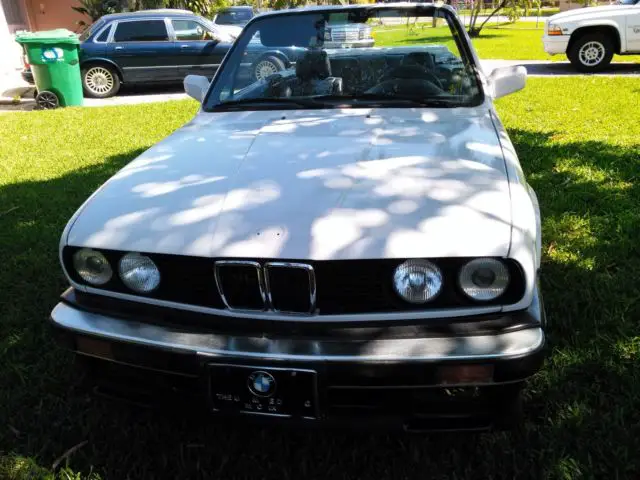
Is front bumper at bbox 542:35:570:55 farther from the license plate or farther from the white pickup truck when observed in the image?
the license plate

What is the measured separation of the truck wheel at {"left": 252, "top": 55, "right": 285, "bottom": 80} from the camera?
339cm

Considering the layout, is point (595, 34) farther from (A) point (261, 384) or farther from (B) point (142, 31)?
(A) point (261, 384)

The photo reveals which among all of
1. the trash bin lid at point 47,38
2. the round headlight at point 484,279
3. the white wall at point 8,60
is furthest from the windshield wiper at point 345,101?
the white wall at point 8,60

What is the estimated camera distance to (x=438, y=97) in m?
3.02

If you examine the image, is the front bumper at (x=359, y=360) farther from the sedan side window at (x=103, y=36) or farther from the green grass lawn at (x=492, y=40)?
the sedan side window at (x=103, y=36)

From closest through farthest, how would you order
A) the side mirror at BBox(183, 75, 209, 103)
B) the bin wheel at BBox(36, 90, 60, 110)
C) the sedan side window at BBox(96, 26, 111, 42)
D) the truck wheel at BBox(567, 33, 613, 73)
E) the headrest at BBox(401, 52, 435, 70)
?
the headrest at BBox(401, 52, 435, 70)
the side mirror at BBox(183, 75, 209, 103)
the bin wheel at BBox(36, 90, 60, 110)
the truck wheel at BBox(567, 33, 613, 73)
the sedan side window at BBox(96, 26, 111, 42)

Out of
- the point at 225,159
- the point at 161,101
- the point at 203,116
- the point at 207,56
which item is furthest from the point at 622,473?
the point at 207,56

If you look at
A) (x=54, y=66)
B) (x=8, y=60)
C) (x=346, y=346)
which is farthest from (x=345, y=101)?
(x=8, y=60)

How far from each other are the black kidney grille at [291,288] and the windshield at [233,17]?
16997 millimetres

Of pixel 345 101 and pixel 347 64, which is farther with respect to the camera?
pixel 347 64

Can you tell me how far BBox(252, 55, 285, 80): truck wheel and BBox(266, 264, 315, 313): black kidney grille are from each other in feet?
6.11

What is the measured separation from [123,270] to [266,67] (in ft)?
6.07

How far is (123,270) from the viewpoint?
6.61ft

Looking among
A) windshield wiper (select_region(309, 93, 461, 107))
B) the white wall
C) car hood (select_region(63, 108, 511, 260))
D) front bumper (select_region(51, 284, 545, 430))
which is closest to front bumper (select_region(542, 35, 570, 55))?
windshield wiper (select_region(309, 93, 461, 107))
